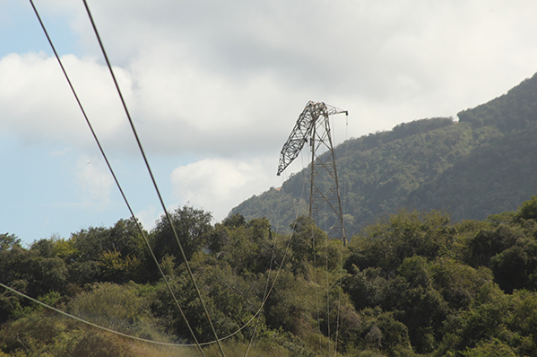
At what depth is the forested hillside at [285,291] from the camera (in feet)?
55.0

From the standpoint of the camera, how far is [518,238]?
24312 millimetres

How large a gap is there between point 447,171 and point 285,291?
141440 mm

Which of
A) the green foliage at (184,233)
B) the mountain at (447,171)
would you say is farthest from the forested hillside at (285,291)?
the mountain at (447,171)

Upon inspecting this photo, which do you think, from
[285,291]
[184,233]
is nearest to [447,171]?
[184,233]

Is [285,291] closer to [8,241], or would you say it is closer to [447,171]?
[8,241]

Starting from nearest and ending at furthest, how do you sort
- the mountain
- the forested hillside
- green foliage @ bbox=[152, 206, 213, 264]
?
the forested hillside, green foliage @ bbox=[152, 206, 213, 264], the mountain

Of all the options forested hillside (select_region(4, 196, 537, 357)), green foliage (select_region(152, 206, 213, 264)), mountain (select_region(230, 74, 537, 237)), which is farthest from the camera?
mountain (select_region(230, 74, 537, 237))

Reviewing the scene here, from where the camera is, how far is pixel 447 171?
14488 centimetres

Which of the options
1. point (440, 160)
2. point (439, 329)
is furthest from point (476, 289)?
point (440, 160)

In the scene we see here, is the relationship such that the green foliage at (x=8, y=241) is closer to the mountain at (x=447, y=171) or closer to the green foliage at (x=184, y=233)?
the green foliage at (x=184, y=233)

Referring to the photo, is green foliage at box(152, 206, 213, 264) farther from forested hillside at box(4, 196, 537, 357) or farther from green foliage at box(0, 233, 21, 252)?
green foliage at box(0, 233, 21, 252)

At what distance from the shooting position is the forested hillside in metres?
16.8

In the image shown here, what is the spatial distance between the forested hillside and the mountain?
260 ft

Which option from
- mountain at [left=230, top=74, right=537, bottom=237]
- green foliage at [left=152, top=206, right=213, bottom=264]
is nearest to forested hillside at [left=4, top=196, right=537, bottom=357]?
green foliage at [left=152, top=206, right=213, bottom=264]
